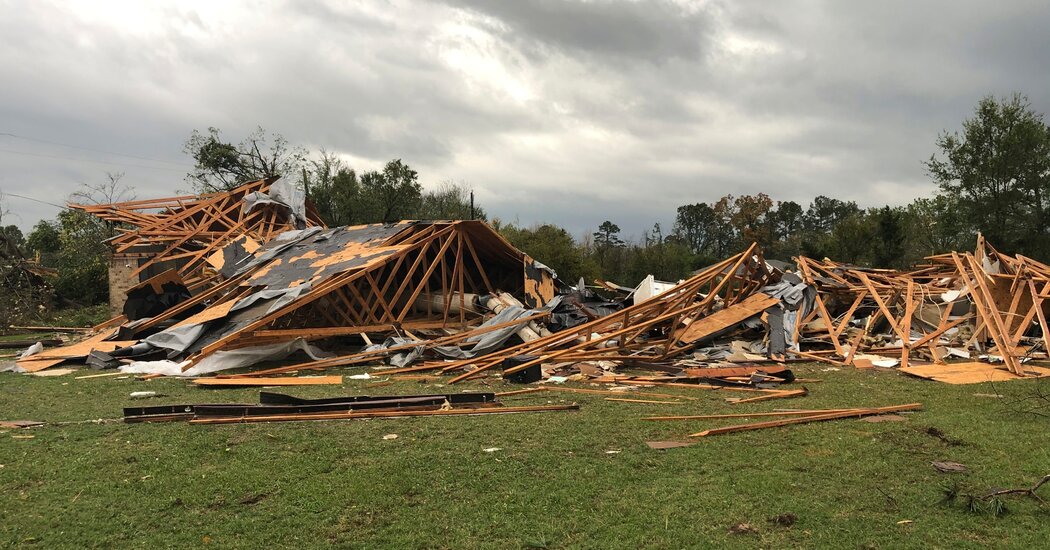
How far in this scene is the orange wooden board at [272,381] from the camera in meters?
9.28

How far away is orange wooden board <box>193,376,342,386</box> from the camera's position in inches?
365

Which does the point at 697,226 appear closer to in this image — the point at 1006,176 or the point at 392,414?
the point at 1006,176

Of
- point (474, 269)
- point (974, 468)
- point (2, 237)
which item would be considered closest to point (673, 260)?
point (474, 269)

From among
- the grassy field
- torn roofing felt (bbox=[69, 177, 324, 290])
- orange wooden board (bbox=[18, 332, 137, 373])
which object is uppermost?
torn roofing felt (bbox=[69, 177, 324, 290])

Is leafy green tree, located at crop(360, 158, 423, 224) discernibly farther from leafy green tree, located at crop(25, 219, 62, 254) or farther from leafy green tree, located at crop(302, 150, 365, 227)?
leafy green tree, located at crop(25, 219, 62, 254)

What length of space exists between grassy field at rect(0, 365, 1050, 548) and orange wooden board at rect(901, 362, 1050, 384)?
2.56 meters

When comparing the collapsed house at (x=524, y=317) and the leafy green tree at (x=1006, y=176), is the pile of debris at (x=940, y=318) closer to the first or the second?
the collapsed house at (x=524, y=317)

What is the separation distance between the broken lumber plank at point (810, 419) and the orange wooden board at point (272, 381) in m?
6.11

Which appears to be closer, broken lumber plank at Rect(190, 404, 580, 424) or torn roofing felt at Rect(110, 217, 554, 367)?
broken lumber plank at Rect(190, 404, 580, 424)

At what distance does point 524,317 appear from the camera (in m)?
12.7

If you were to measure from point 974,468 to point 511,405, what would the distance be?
4803 millimetres

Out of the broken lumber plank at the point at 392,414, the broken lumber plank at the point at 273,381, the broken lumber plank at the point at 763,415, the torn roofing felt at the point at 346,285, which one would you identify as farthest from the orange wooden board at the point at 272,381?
the broken lumber plank at the point at 763,415

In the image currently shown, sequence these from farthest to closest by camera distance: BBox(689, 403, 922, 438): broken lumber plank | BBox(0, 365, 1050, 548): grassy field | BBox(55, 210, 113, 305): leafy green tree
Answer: BBox(55, 210, 113, 305): leafy green tree → BBox(689, 403, 922, 438): broken lumber plank → BBox(0, 365, 1050, 548): grassy field

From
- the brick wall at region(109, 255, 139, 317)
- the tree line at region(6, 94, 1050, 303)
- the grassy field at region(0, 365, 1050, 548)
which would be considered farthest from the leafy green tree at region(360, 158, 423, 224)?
the grassy field at region(0, 365, 1050, 548)
